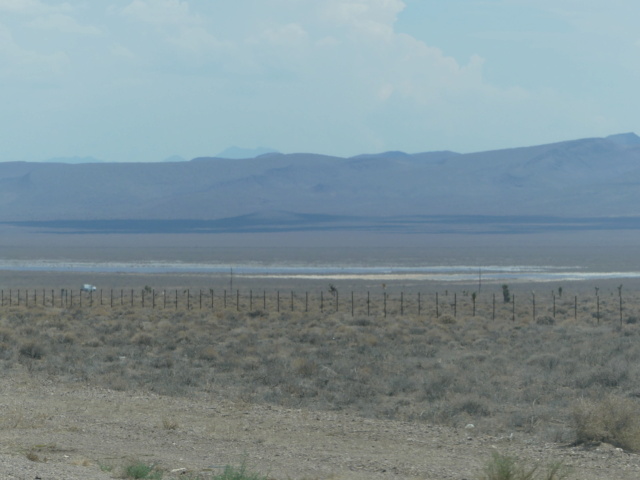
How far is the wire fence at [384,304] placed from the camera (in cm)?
4038

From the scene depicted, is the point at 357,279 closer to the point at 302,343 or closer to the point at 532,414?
the point at 302,343

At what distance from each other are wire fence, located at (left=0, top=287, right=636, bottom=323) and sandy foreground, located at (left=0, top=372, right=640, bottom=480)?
70.3 ft

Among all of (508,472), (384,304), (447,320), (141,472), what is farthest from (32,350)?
(384,304)

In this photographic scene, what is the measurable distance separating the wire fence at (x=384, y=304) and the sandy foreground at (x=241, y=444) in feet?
70.3

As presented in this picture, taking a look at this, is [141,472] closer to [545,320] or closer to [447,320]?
[447,320]

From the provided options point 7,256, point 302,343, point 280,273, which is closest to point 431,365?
point 302,343

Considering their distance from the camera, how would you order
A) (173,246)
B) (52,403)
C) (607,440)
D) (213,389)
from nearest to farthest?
(607,440) < (52,403) < (213,389) < (173,246)

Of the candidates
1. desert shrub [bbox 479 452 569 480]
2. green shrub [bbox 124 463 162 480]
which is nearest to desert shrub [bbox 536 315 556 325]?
desert shrub [bbox 479 452 569 480]

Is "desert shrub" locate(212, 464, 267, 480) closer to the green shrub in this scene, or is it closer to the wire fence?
the green shrub

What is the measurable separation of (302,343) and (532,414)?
39.7 feet

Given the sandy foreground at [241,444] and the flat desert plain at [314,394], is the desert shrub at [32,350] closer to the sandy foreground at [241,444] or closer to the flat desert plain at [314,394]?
the flat desert plain at [314,394]

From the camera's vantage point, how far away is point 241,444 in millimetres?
13945

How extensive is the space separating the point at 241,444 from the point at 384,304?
2741 centimetres

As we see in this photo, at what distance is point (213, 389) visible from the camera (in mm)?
19812
